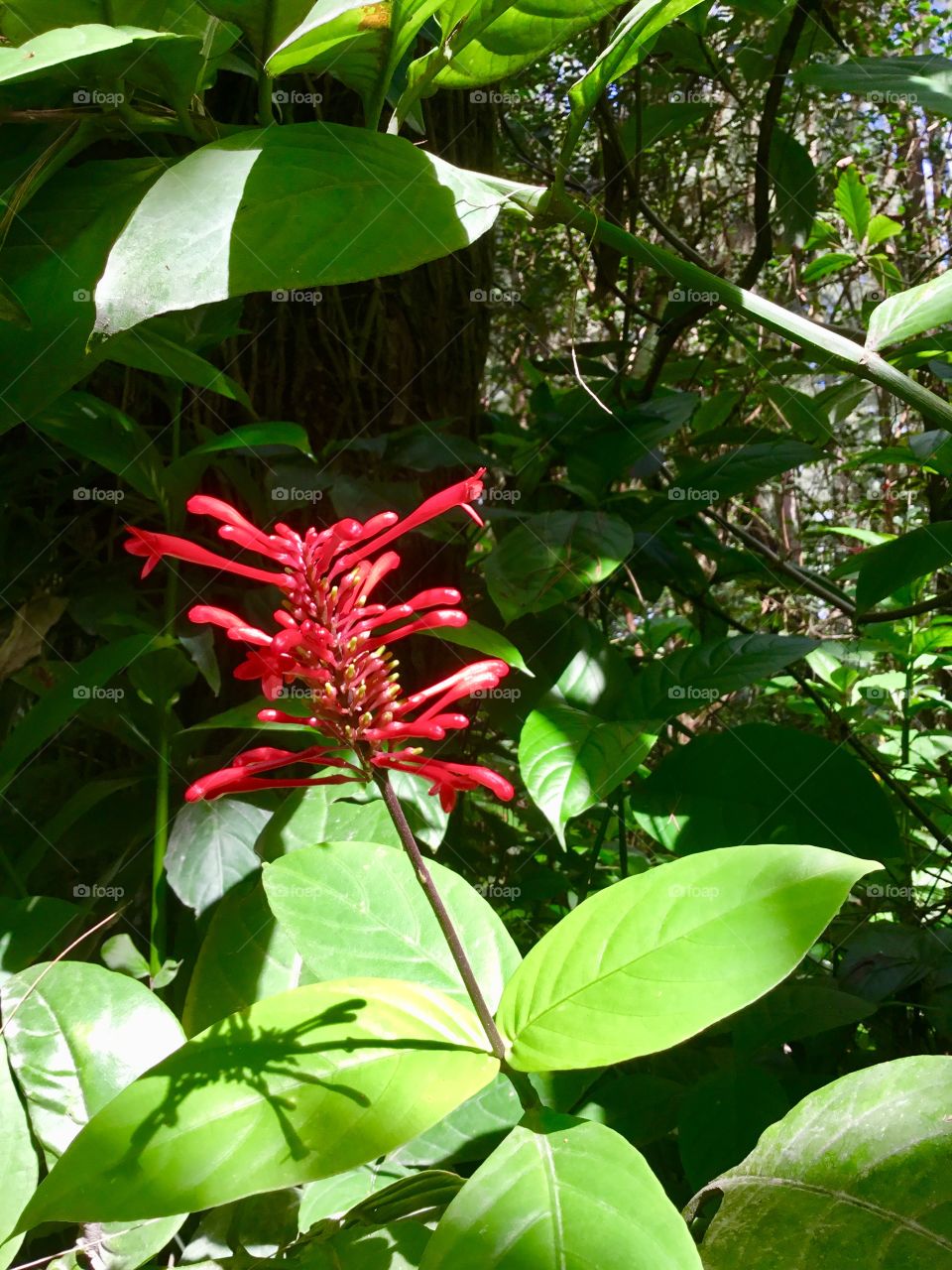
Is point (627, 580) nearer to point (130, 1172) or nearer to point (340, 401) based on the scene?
point (340, 401)

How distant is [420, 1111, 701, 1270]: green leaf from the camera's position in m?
0.38

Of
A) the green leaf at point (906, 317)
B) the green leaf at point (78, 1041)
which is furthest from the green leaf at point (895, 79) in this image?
the green leaf at point (78, 1041)

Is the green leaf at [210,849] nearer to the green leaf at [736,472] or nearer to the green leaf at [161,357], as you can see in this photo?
the green leaf at [161,357]

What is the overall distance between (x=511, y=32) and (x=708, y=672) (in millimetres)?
531

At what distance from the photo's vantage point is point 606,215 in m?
1.40

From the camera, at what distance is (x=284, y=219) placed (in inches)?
17.8

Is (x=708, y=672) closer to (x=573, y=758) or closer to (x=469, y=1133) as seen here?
(x=573, y=758)

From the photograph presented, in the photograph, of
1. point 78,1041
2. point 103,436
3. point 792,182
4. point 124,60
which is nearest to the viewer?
point 124,60

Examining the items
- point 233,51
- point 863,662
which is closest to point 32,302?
point 233,51

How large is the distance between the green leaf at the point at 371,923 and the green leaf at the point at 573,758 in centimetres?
11

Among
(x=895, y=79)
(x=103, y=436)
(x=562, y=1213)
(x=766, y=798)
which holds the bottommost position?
(x=766, y=798)

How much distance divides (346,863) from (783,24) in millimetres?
1082

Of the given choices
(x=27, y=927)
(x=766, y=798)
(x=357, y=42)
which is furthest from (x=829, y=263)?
(x=27, y=927)

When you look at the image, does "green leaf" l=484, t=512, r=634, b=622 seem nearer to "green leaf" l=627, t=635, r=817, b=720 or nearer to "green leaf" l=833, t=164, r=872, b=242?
"green leaf" l=627, t=635, r=817, b=720
